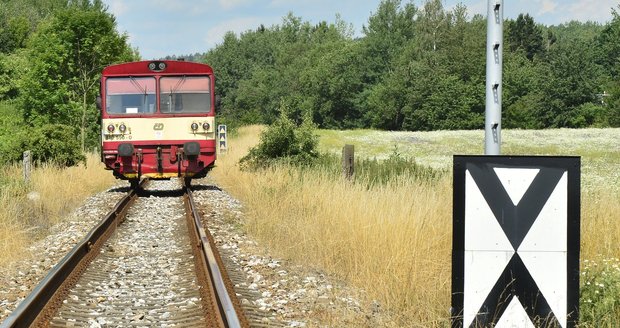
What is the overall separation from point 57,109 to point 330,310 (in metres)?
27.5

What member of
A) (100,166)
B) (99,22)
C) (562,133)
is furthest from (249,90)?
(100,166)

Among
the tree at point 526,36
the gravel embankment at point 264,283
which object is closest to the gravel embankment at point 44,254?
the gravel embankment at point 264,283

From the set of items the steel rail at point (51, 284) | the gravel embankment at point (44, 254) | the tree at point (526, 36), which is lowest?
the gravel embankment at point (44, 254)

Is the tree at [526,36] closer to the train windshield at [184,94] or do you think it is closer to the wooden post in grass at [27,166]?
the train windshield at [184,94]

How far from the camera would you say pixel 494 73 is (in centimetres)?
442

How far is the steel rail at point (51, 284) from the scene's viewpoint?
17.7ft

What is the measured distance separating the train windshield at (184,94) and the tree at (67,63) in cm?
1429

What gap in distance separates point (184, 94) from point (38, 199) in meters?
4.32

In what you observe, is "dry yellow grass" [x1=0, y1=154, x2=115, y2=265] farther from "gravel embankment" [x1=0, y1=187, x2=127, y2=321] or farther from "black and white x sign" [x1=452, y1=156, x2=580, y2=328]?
"black and white x sign" [x1=452, y1=156, x2=580, y2=328]

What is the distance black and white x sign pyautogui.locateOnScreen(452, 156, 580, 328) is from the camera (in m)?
3.78

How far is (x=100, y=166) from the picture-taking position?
76.6ft

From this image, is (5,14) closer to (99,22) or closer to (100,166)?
(99,22)

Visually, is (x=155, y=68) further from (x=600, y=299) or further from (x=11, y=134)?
(x=11, y=134)

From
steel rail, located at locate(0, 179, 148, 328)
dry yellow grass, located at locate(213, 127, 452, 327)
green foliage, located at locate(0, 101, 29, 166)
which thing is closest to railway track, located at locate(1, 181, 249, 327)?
steel rail, located at locate(0, 179, 148, 328)
